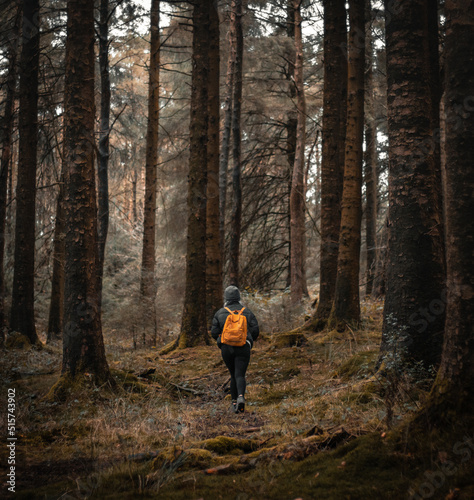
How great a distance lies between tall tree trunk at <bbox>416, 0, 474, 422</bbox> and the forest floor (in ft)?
1.25

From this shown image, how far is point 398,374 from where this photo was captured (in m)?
5.01

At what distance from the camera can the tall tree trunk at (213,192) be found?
1296 cm

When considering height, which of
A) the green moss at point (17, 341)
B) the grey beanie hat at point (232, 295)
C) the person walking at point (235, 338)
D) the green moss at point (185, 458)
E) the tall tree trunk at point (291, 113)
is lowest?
the green moss at point (17, 341)

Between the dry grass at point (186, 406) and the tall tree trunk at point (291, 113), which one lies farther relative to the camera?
the tall tree trunk at point (291, 113)

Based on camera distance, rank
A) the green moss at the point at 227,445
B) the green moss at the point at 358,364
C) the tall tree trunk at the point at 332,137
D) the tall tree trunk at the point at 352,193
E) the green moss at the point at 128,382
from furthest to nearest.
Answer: the tall tree trunk at the point at 332,137
the tall tree trunk at the point at 352,193
the green moss at the point at 128,382
the green moss at the point at 358,364
the green moss at the point at 227,445

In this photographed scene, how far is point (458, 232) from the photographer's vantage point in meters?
3.39

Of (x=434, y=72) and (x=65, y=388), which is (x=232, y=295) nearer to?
(x=65, y=388)

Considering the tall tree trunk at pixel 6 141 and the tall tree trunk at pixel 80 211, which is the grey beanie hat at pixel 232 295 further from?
the tall tree trunk at pixel 6 141

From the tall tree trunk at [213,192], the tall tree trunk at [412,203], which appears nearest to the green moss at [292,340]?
the tall tree trunk at [213,192]

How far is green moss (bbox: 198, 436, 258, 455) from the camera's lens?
4.27 metres

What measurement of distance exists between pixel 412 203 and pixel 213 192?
26.0 ft

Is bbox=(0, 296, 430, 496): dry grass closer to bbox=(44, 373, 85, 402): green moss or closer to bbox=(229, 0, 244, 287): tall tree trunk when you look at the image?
bbox=(44, 373, 85, 402): green moss

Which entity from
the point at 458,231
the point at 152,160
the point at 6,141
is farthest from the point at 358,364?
the point at 152,160

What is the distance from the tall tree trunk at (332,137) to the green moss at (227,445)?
731 centimetres
